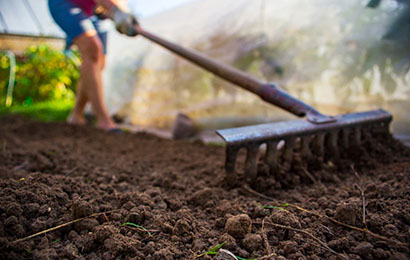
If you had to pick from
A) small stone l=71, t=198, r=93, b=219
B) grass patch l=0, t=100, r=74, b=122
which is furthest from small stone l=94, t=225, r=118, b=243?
grass patch l=0, t=100, r=74, b=122

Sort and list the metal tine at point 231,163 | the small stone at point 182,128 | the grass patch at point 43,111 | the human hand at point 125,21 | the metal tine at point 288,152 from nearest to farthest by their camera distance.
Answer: the metal tine at point 231,163 → the metal tine at point 288,152 → the human hand at point 125,21 → the small stone at point 182,128 → the grass patch at point 43,111

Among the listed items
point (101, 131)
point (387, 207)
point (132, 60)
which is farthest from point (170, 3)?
point (387, 207)

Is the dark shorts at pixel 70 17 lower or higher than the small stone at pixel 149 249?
higher

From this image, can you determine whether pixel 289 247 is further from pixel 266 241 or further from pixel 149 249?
pixel 149 249

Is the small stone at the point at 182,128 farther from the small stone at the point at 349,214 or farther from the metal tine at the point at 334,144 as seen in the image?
the small stone at the point at 349,214

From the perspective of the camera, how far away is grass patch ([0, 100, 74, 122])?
3.67m

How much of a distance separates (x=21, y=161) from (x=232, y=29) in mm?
2099

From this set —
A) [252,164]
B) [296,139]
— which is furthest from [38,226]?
[296,139]

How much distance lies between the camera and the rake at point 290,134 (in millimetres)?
1340

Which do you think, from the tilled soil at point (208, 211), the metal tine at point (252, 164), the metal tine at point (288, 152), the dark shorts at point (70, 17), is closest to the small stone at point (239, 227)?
the tilled soil at point (208, 211)

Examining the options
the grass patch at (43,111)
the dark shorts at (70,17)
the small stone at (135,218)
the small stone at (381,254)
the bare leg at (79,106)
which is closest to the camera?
the small stone at (381,254)

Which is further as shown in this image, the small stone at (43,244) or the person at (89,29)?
the person at (89,29)

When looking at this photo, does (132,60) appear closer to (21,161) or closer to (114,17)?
(114,17)

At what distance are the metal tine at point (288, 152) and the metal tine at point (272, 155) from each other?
6cm
